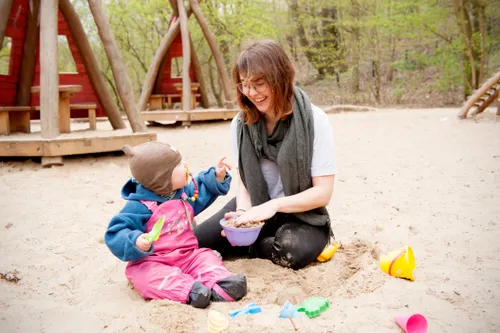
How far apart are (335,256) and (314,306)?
70 cm

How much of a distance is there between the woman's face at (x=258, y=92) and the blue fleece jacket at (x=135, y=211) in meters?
0.51

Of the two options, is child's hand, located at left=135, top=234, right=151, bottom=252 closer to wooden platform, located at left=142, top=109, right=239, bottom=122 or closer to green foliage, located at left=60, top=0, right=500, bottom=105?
wooden platform, located at left=142, top=109, right=239, bottom=122

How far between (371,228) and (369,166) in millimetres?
2107

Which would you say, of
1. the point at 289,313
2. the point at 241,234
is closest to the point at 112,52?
the point at 241,234

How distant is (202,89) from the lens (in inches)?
408

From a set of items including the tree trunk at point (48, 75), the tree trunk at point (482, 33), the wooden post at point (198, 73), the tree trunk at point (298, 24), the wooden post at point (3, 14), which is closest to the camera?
the tree trunk at point (48, 75)

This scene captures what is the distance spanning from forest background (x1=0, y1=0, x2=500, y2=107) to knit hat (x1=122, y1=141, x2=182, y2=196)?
467 inches

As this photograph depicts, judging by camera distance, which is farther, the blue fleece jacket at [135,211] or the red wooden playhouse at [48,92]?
the red wooden playhouse at [48,92]

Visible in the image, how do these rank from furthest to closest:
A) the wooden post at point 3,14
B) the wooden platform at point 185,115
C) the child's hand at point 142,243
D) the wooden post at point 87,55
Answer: the wooden platform at point 185,115 < the wooden post at point 87,55 < the wooden post at point 3,14 < the child's hand at point 142,243

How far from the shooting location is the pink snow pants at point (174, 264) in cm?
208

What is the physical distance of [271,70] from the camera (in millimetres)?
2121

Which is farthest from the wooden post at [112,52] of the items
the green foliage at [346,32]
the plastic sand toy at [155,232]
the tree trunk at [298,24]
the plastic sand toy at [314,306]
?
the tree trunk at [298,24]

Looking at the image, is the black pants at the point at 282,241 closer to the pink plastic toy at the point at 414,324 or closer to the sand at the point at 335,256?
the sand at the point at 335,256

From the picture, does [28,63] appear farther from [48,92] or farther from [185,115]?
[185,115]
